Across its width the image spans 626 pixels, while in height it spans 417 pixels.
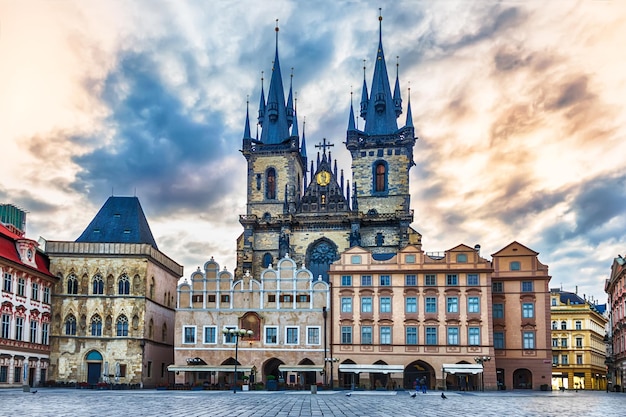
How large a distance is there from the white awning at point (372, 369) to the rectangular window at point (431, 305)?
5.58 meters

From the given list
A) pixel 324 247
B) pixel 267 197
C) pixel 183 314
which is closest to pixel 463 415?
pixel 183 314

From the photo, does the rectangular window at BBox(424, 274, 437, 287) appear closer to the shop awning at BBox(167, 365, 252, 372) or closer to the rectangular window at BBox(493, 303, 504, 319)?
the rectangular window at BBox(493, 303, 504, 319)

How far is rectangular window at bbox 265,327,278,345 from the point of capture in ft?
223

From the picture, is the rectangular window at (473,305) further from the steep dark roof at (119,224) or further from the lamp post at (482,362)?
the steep dark roof at (119,224)

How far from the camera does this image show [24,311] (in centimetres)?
6197

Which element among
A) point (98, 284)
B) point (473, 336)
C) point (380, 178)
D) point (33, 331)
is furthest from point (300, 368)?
point (380, 178)

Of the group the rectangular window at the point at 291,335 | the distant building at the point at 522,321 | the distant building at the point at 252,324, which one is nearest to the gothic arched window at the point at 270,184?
the distant building at the point at 252,324

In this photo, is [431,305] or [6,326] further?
[431,305]

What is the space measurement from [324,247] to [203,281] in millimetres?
25108

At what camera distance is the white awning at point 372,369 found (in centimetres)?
→ 6456

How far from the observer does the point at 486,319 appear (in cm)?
6606

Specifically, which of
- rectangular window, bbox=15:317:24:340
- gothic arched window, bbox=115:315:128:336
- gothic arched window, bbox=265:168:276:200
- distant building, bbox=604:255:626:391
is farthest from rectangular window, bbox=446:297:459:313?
gothic arched window, bbox=265:168:276:200

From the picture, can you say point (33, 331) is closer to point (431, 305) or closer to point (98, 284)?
point (98, 284)

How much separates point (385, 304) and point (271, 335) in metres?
10.5
